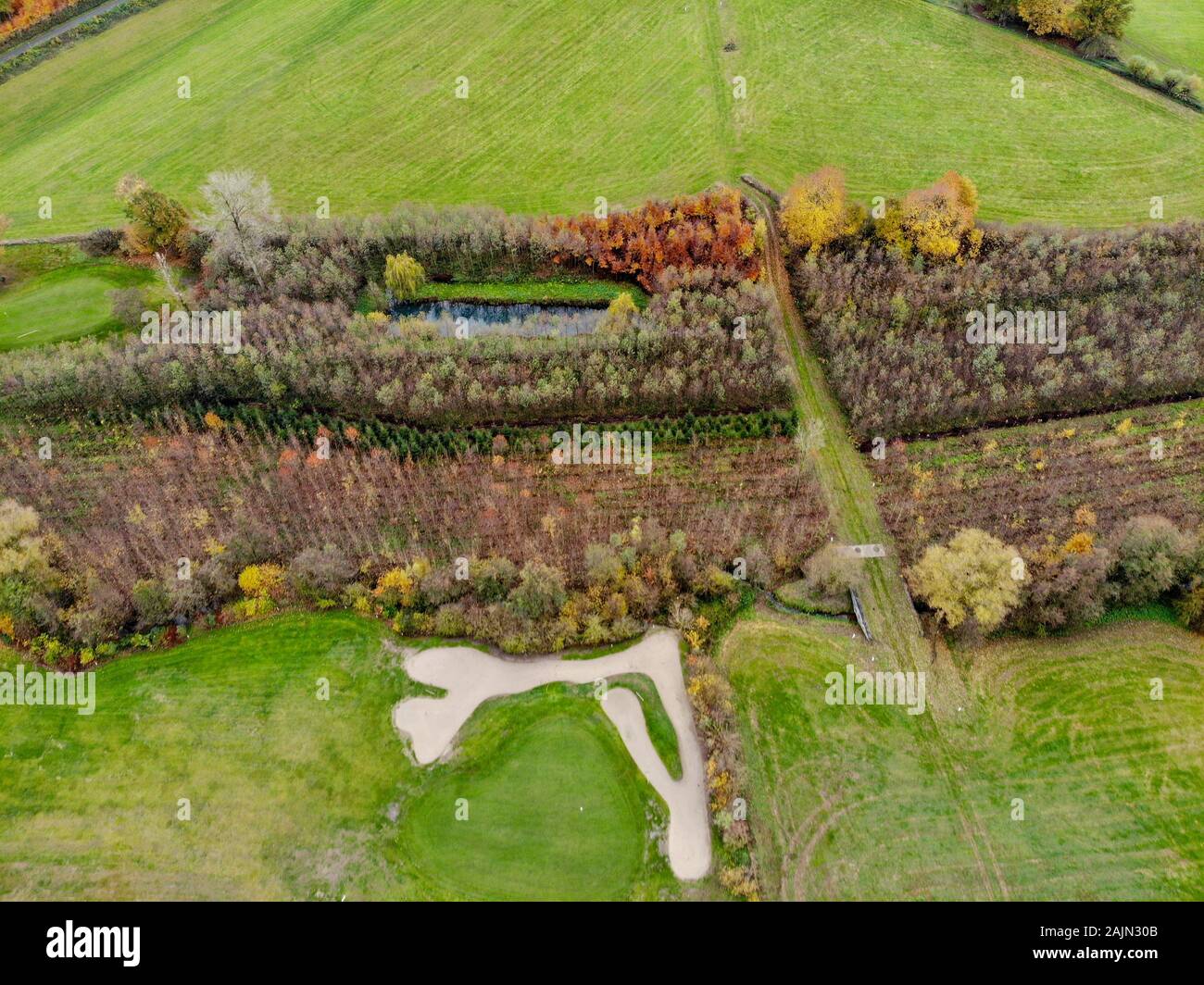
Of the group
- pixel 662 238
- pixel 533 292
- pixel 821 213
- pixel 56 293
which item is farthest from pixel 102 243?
pixel 821 213

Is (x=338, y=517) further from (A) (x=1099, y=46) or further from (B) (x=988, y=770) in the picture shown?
(A) (x=1099, y=46)

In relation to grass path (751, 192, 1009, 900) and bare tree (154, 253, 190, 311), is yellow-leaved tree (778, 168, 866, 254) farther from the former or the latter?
bare tree (154, 253, 190, 311)

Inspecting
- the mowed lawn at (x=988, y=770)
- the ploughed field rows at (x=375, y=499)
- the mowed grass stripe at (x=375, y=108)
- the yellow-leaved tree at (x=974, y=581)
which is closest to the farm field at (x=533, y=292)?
the mowed grass stripe at (x=375, y=108)

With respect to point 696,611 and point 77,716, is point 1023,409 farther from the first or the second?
point 77,716

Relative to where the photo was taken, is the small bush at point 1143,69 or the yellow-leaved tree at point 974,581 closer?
the yellow-leaved tree at point 974,581

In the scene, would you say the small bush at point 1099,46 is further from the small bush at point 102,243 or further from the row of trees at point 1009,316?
the small bush at point 102,243
